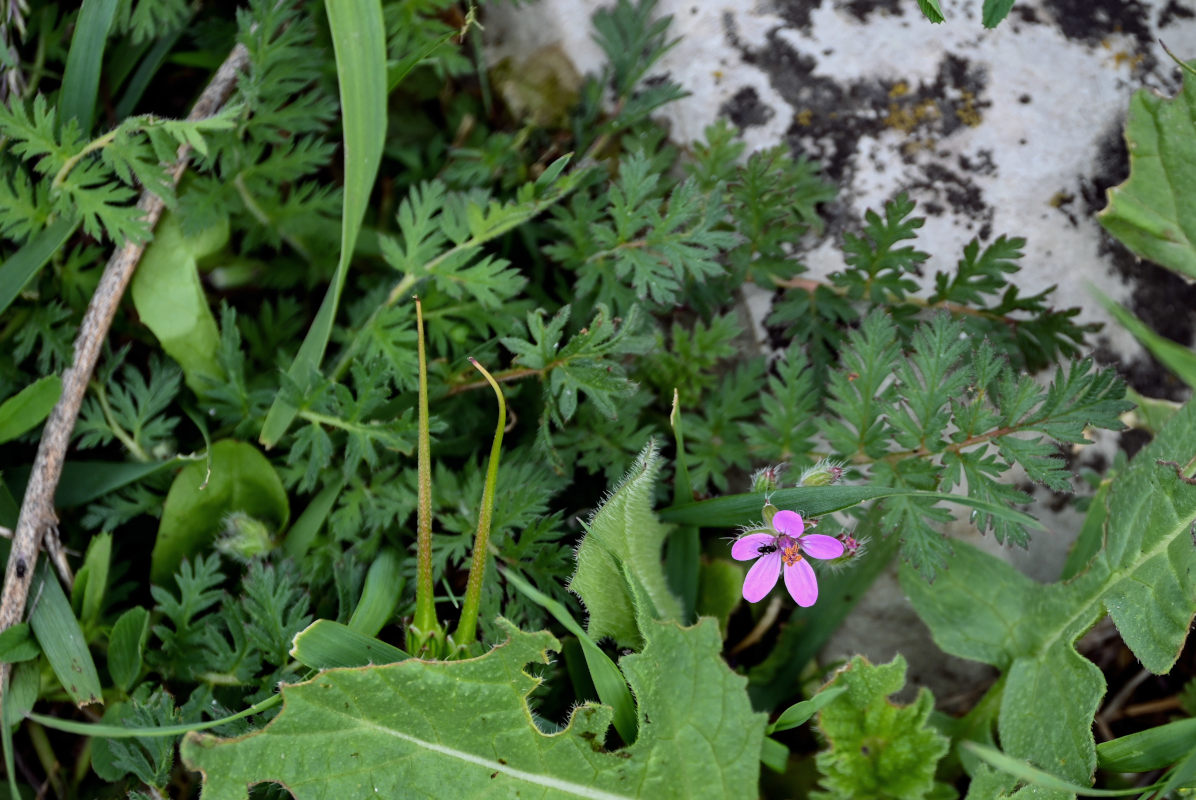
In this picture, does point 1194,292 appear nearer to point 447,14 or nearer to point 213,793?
point 447,14

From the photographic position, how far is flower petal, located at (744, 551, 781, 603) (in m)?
2.14

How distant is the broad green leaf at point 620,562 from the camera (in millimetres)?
2098

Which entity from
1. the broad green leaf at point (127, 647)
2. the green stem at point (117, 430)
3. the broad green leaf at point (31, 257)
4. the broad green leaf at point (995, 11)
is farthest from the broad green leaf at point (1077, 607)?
the broad green leaf at point (31, 257)

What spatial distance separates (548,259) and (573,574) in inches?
44.0

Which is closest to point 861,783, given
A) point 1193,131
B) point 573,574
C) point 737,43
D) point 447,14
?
point 573,574

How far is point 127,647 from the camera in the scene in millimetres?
2270

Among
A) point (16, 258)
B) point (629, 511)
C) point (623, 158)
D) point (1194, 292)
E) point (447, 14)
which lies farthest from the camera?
point (447, 14)

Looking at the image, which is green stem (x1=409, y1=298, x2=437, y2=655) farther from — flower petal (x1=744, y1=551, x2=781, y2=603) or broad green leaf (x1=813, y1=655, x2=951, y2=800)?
broad green leaf (x1=813, y1=655, x2=951, y2=800)

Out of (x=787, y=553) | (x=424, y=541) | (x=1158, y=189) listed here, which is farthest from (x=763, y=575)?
(x=1158, y=189)

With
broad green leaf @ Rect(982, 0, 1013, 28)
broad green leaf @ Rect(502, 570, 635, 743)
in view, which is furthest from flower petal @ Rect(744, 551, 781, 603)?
broad green leaf @ Rect(982, 0, 1013, 28)

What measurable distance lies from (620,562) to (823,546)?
47cm

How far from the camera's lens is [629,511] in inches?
84.9

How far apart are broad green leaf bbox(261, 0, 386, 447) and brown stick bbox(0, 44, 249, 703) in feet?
1.14

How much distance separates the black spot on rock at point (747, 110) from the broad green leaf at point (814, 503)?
1210 mm
